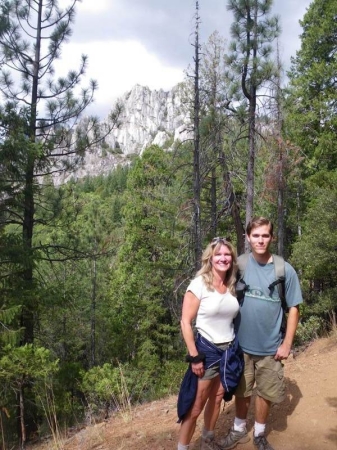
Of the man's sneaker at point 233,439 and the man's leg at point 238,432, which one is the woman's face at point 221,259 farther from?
the man's sneaker at point 233,439

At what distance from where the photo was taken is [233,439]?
3.20 meters

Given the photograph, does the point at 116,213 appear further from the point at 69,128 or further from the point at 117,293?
the point at 69,128

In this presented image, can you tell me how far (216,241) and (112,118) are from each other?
7.06m

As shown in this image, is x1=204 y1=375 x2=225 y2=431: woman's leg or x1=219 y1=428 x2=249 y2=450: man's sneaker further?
x1=219 y1=428 x2=249 y2=450: man's sneaker

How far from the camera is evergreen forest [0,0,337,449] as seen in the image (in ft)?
25.3

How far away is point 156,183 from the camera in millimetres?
17516

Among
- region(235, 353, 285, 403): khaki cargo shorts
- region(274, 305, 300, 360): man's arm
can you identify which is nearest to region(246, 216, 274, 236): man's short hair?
region(274, 305, 300, 360): man's arm

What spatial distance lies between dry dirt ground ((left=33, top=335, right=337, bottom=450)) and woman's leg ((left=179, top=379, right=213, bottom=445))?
51 centimetres

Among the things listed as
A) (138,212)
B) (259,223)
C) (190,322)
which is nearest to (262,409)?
(190,322)

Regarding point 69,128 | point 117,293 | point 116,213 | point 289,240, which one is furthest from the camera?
point 116,213

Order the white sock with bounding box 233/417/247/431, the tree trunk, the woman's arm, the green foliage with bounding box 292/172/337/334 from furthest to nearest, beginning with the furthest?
the tree trunk
the green foliage with bounding box 292/172/337/334
the white sock with bounding box 233/417/247/431
the woman's arm

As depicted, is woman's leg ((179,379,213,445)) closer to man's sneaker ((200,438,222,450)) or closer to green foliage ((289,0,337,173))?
man's sneaker ((200,438,222,450))

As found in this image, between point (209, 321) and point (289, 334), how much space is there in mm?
640

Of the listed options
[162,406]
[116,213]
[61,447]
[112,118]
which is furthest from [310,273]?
[116,213]
